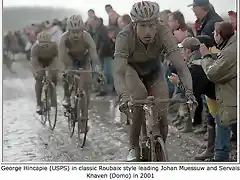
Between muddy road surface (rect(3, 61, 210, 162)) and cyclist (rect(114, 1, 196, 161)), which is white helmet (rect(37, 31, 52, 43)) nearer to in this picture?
muddy road surface (rect(3, 61, 210, 162))

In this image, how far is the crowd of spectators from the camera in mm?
3156

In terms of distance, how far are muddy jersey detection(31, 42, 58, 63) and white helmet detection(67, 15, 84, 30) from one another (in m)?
0.32

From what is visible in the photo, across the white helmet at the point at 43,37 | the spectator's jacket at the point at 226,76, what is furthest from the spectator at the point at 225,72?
the white helmet at the point at 43,37

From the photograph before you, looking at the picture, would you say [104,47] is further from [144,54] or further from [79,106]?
[144,54]

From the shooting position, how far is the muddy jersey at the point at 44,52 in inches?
159

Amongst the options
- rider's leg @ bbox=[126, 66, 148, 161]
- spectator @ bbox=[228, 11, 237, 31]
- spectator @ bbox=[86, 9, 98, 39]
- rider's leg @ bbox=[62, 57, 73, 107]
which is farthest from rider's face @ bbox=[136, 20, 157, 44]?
rider's leg @ bbox=[62, 57, 73, 107]

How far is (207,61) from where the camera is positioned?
10.5 feet

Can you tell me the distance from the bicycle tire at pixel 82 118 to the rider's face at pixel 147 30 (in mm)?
928

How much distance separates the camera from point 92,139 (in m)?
3.98

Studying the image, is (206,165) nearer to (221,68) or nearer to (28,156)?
(221,68)

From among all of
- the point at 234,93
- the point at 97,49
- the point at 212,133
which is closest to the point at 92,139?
the point at 97,49

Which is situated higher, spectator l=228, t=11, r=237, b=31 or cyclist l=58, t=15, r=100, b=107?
spectator l=228, t=11, r=237, b=31

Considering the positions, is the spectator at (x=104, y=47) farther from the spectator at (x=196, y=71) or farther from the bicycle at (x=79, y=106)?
the spectator at (x=196, y=71)

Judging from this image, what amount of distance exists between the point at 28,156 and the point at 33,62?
0.76m
